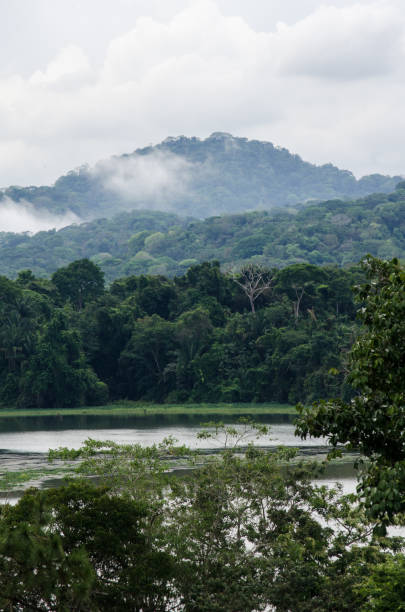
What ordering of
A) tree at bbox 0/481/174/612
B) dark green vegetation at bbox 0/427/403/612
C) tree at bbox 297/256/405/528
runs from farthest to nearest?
tree at bbox 0/481/174/612
dark green vegetation at bbox 0/427/403/612
tree at bbox 297/256/405/528

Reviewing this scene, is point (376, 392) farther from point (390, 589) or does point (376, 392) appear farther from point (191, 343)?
point (191, 343)

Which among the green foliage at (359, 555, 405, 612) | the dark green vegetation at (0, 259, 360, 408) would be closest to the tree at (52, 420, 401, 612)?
the green foliage at (359, 555, 405, 612)

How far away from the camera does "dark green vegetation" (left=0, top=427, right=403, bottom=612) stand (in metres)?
10.2

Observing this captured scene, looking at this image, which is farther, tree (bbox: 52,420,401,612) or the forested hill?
the forested hill

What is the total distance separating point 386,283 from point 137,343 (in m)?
56.5

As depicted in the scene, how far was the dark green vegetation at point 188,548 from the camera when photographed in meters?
10.2

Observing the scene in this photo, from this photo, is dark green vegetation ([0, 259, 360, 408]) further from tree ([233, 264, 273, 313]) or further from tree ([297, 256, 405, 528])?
tree ([297, 256, 405, 528])

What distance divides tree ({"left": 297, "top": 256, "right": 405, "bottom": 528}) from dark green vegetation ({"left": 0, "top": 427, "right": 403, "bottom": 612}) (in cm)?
260

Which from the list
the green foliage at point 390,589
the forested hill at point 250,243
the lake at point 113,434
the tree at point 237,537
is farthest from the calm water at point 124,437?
the forested hill at point 250,243

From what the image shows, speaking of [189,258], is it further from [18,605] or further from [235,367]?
[18,605]

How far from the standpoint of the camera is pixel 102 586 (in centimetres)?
1160

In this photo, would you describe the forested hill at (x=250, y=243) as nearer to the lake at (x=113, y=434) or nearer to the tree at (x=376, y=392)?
the lake at (x=113, y=434)

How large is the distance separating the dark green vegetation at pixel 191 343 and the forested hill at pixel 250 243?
117 feet

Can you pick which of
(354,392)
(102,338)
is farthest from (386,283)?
(102,338)
